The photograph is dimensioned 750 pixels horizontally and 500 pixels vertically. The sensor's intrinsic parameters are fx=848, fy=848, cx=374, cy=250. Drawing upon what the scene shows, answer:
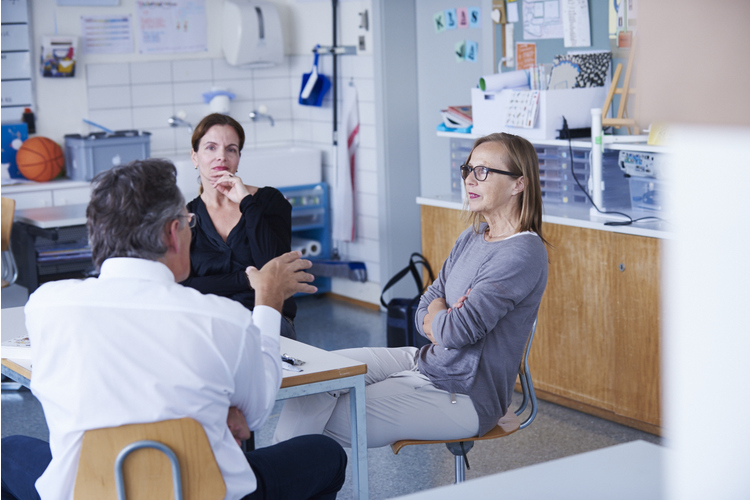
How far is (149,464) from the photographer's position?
63.7 inches

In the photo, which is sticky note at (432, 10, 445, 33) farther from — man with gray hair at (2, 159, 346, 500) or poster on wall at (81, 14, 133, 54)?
man with gray hair at (2, 159, 346, 500)

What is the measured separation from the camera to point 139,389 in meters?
1.57

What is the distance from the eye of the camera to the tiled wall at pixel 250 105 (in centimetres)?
556

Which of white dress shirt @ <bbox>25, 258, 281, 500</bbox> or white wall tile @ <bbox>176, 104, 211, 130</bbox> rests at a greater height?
white wall tile @ <bbox>176, 104, 211, 130</bbox>

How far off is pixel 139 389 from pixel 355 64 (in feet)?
13.9

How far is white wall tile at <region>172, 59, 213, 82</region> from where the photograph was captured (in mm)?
5816

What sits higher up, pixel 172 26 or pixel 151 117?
pixel 172 26

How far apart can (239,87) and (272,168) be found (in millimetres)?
795

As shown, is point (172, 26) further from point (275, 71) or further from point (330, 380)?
point (330, 380)

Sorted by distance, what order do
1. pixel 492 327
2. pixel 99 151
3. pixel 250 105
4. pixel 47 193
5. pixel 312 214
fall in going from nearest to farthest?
1. pixel 492 327
2. pixel 47 193
3. pixel 99 151
4. pixel 312 214
5. pixel 250 105

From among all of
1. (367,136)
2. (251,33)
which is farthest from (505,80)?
(251,33)

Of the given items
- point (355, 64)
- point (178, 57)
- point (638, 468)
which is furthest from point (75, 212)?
point (638, 468)

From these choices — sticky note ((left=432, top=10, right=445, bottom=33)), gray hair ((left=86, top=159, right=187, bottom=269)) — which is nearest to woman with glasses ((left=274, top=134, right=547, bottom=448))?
gray hair ((left=86, top=159, right=187, bottom=269))

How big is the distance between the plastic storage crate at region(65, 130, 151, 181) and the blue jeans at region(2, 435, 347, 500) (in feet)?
10.7
